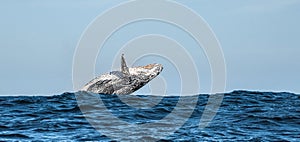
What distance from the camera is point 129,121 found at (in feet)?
66.2

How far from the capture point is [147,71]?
32719 mm

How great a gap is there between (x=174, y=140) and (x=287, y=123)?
248 inches

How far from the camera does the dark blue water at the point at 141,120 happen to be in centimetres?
1716

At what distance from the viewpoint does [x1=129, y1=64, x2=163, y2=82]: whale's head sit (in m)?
32.4

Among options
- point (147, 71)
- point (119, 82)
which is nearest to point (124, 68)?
point (119, 82)

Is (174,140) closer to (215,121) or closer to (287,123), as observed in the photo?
(215,121)

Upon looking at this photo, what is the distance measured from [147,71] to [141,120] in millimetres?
12196

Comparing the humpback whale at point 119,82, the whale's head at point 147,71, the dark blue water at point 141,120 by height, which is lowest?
the dark blue water at point 141,120

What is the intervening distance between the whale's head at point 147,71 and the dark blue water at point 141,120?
157 inches

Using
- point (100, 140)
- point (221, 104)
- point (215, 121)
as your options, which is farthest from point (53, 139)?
point (221, 104)

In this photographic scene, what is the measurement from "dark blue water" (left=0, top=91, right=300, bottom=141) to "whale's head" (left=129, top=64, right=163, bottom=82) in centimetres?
398

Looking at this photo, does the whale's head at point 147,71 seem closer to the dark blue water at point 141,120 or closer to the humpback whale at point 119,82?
the humpback whale at point 119,82

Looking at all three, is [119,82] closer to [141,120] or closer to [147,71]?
[147,71]

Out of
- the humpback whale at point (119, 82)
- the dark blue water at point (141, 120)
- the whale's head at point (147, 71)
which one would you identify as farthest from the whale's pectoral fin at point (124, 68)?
the dark blue water at point (141, 120)
